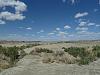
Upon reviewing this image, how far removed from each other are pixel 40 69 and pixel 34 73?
4.82 ft

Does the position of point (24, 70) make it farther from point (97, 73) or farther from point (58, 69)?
point (97, 73)

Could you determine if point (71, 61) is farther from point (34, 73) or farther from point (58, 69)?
point (34, 73)

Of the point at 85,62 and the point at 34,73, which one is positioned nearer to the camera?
the point at 34,73

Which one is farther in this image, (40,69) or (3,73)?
(40,69)

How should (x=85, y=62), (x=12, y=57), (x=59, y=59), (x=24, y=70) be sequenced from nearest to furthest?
(x=24, y=70) < (x=85, y=62) < (x=59, y=59) < (x=12, y=57)

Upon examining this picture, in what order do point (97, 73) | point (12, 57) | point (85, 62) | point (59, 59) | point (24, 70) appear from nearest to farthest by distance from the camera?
point (97, 73) < point (24, 70) < point (85, 62) < point (59, 59) < point (12, 57)

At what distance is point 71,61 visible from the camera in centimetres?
2200

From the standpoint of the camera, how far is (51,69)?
1762cm

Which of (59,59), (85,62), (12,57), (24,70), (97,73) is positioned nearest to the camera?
(97,73)

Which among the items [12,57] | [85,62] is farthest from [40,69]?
[12,57]

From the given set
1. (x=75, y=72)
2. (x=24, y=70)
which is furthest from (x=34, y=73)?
(x=75, y=72)

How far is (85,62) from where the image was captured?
68.3 ft

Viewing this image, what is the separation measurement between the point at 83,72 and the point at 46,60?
618 cm

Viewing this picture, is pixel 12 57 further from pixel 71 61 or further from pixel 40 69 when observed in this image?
pixel 40 69
